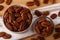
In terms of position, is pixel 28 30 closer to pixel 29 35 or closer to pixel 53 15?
pixel 29 35

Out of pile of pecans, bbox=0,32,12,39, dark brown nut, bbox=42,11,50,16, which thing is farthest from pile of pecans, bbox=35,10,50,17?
pile of pecans, bbox=0,32,12,39

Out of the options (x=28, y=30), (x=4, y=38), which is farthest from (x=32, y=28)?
(x=4, y=38)

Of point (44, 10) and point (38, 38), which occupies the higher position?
point (44, 10)

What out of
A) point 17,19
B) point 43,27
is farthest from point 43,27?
point 17,19

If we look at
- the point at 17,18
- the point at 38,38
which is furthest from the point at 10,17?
the point at 38,38

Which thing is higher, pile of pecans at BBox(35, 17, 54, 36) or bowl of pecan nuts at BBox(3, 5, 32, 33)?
bowl of pecan nuts at BBox(3, 5, 32, 33)

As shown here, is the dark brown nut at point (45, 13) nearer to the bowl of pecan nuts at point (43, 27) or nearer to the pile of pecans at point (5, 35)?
the bowl of pecan nuts at point (43, 27)

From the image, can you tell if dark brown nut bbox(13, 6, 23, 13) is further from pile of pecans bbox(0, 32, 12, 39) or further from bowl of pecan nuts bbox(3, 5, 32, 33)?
pile of pecans bbox(0, 32, 12, 39)
